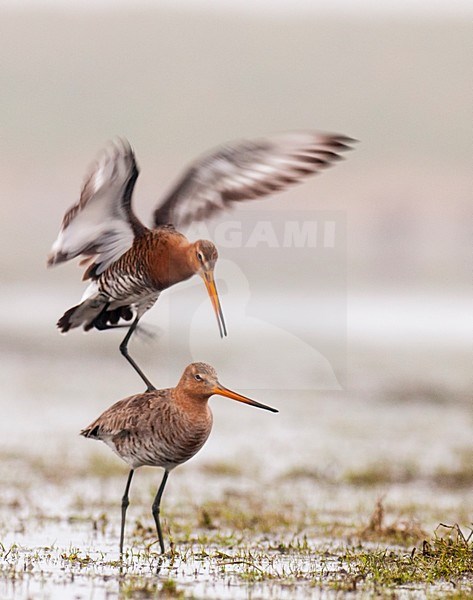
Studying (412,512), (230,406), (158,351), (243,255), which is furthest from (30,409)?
(243,255)

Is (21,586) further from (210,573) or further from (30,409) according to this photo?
(30,409)

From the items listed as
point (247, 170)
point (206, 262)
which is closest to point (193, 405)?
point (206, 262)

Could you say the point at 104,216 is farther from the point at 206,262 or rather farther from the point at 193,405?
the point at 193,405

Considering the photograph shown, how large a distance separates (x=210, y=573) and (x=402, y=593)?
105 centimetres

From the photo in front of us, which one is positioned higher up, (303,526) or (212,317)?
(212,317)

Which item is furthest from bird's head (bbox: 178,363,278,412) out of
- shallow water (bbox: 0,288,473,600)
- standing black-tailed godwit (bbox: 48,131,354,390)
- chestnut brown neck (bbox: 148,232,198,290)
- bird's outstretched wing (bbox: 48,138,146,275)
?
bird's outstretched wing (bbox: 48,138,146,275)

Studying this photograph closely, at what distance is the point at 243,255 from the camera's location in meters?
33.2

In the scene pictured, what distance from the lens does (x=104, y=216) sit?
7148 millimetres

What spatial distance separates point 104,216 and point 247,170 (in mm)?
902

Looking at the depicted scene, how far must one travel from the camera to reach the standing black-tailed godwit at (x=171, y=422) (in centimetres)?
671

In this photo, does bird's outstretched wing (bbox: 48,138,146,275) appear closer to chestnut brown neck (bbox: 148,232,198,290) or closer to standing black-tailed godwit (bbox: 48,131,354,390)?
standing black-tailed godwit (bbox: 48,131,354,390)

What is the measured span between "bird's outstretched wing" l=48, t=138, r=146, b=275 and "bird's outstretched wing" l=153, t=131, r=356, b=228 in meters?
0.29

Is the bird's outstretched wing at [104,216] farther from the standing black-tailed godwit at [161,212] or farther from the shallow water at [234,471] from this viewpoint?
the shallow water at [234,471]

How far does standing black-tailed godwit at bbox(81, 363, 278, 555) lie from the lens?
6.71m
